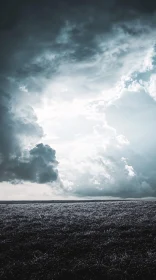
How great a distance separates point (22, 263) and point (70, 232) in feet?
28.7

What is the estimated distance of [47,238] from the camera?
24.1 metres

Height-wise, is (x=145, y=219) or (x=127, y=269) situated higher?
(x=145, y=219)

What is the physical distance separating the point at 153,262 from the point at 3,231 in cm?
1614

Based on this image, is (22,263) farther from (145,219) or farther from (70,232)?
(145,219)

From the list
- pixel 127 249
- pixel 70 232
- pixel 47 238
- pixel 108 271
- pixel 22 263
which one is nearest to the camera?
pixel 108 271

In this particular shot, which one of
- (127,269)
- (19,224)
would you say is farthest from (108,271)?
(19,224)

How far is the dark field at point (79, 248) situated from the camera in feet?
54.7

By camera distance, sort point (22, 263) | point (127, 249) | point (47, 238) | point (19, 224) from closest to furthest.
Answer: point (22, 263), point (127, 249), point (47, 238), point (19, 224)

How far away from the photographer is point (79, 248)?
20984 mm

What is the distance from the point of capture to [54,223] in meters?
30.5

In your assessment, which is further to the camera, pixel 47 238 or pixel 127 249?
pixel 47 238

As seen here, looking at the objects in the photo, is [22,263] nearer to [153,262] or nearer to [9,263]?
[9,263]

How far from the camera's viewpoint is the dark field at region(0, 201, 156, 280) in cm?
1667

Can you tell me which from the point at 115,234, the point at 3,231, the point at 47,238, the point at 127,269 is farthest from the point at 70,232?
the point at 127,269
